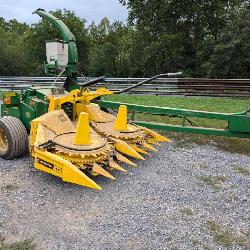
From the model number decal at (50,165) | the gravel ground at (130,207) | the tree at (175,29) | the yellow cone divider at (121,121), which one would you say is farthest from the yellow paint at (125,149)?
the tree at (175,29)

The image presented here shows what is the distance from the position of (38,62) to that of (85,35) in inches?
250

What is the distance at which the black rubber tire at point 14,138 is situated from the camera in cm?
542

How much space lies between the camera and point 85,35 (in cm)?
4341

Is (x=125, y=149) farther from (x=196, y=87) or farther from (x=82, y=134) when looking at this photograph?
(x=196, y=87)

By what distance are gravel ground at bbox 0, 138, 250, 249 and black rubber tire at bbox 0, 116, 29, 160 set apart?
0.45 ft

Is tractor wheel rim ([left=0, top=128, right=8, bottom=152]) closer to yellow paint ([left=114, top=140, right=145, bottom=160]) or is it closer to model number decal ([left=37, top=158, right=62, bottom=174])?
model number decal ([left=37, top=158, right=62, bottom=174])

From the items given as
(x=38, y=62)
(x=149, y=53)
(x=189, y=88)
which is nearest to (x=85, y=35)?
(x=38, y=62)

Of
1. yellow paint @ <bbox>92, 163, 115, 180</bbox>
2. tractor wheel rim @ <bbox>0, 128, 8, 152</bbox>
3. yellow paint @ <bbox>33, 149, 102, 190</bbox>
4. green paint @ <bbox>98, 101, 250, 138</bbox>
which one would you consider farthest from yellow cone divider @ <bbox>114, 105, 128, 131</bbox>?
tractor wheel rim @ <bbox>0, 128, 8, 152</bbox>

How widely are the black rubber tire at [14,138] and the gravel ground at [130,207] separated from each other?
136 mm

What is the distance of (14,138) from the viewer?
5410 mm

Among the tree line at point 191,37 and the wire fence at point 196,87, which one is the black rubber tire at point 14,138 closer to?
the wire fence at point 196,87

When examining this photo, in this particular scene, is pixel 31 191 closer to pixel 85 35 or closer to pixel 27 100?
pixel 27 100

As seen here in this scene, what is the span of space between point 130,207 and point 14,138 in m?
2.19

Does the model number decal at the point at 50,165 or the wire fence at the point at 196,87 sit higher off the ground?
the wire fence at the point at 196,87
